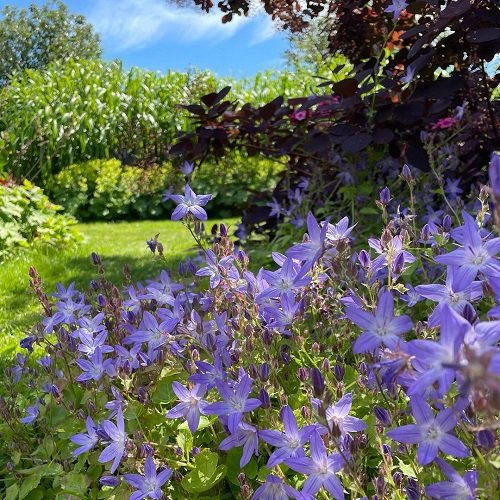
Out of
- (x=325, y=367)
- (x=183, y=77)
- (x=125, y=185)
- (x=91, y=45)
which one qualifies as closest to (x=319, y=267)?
(x=325, y=367)

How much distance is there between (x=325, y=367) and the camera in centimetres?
133

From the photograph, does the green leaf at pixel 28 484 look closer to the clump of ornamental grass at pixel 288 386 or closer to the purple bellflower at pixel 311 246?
the clump of ornamental grass at pixel 288 386

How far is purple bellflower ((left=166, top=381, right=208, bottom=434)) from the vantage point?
4.55ft

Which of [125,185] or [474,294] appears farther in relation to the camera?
[125,185]

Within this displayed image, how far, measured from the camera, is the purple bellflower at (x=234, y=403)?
1201 millimetres

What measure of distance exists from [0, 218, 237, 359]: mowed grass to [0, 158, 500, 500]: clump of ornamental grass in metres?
1.21

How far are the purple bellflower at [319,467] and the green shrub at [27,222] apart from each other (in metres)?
5.42

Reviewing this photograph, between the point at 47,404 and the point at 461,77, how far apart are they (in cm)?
235

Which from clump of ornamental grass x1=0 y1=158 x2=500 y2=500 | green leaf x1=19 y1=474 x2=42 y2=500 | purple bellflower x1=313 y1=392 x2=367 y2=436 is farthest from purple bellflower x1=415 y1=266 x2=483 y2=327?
green leaf x1=19 y1=474 x2=42 y2=500

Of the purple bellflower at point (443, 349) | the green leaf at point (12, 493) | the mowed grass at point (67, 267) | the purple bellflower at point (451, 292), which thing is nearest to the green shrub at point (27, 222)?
the mowed grass at point (67, 267)

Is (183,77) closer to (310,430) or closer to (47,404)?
(47,404)

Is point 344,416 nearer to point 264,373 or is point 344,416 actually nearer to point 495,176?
point 264,373

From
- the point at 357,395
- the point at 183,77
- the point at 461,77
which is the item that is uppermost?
the point at 183,77

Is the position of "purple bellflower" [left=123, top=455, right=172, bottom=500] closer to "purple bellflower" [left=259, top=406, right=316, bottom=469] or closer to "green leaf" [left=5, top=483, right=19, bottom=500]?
"purple bellflower" [left=259, top=406, right=316, bottom=469]
